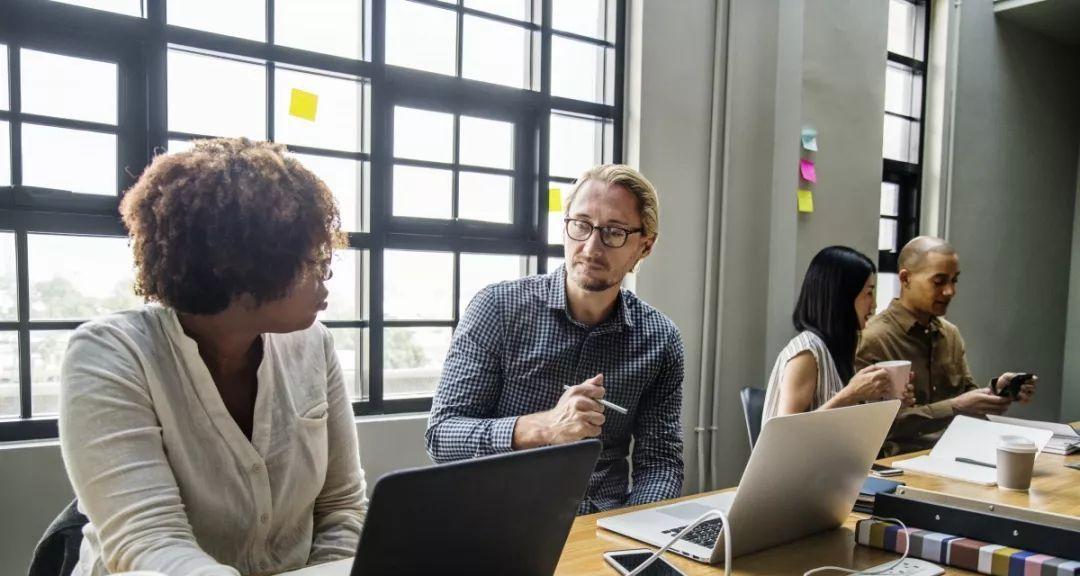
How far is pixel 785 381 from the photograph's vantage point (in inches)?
85.0

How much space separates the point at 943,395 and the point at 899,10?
2633 millimetres

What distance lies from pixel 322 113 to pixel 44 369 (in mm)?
1172

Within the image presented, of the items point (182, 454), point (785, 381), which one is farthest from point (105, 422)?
point (785, 381)

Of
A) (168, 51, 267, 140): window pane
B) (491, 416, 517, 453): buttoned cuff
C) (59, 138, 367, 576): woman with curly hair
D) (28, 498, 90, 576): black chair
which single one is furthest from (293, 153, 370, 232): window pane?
(28, 498, 90, 576): black chair

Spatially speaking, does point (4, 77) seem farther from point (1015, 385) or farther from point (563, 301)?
point (1015, 385)

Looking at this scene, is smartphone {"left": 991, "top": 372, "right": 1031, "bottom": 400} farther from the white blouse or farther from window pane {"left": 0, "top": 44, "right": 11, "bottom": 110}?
window pane {"left": 0, "top": 44, "right": 11, "bottom": 110}

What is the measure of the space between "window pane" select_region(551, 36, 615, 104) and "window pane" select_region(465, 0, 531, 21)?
0.16 m

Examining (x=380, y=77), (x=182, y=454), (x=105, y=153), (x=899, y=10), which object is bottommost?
(x=182, y=454)

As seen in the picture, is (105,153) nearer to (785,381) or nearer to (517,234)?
(517,234)

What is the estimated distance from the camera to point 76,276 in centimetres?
216

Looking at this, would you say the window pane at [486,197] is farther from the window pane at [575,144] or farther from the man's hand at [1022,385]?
the man's hand at [1022,385]

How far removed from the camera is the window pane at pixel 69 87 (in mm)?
2066

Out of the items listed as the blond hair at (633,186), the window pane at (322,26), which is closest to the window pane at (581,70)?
the window pane at (322,26)

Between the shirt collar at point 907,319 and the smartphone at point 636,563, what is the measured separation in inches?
83.8
